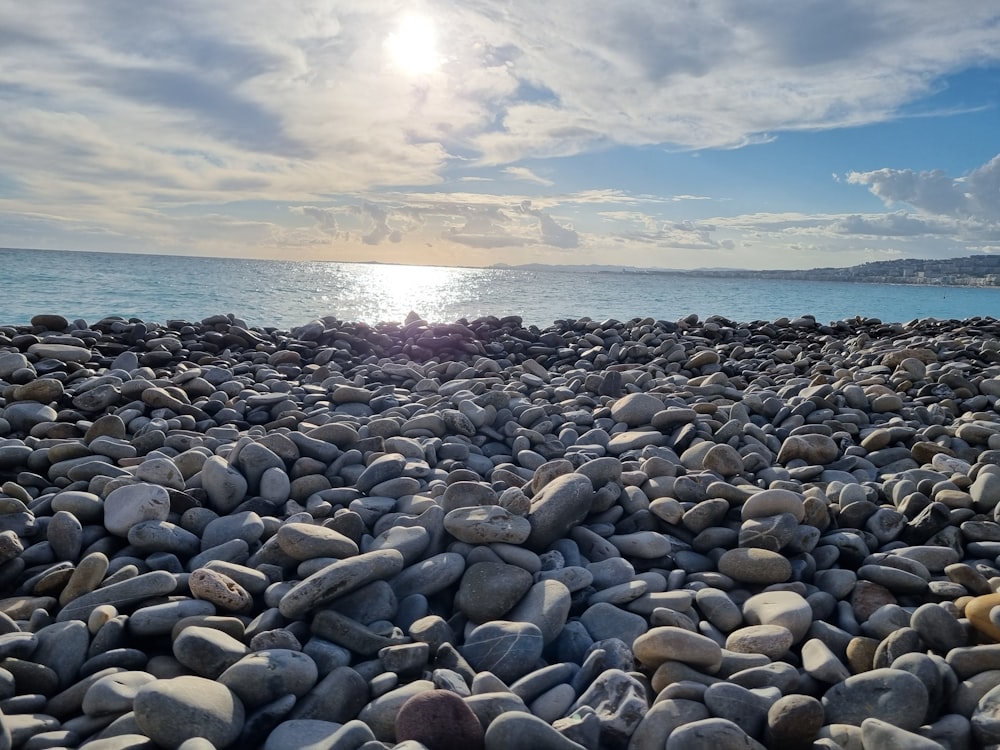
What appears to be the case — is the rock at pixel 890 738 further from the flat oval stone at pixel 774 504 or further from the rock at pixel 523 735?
the flat oval stone at pixel 774 504

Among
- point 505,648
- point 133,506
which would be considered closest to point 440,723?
point 505,648

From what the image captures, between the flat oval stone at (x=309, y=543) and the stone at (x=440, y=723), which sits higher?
the flat oval stone at (x=309, y=543)

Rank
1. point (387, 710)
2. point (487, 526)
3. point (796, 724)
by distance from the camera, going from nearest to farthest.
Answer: point (796, 724), point (387, 710), point (487, 526)

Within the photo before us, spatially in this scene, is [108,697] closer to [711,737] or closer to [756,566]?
[711,737]

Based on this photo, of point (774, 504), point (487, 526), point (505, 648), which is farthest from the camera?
point (774, 504)

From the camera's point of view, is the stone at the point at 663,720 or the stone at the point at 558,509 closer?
the stone at the point at 663,720

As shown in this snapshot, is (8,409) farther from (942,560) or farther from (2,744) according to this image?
(942,560)

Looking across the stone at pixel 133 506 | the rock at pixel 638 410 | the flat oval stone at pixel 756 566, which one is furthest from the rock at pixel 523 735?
the rock at pixel 638 410

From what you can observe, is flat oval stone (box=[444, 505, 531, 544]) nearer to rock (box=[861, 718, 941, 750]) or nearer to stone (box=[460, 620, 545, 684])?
stone (box=[460, 620, 545, 684])

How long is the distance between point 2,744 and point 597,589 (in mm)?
1891

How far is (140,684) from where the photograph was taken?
2068 millimetres

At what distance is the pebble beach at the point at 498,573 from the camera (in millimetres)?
1970

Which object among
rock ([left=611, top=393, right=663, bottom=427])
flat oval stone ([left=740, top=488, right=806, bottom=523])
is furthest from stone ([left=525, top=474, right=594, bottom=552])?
rock ([left=611, top=393, right=663, bottom=427])

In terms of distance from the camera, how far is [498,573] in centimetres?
262
